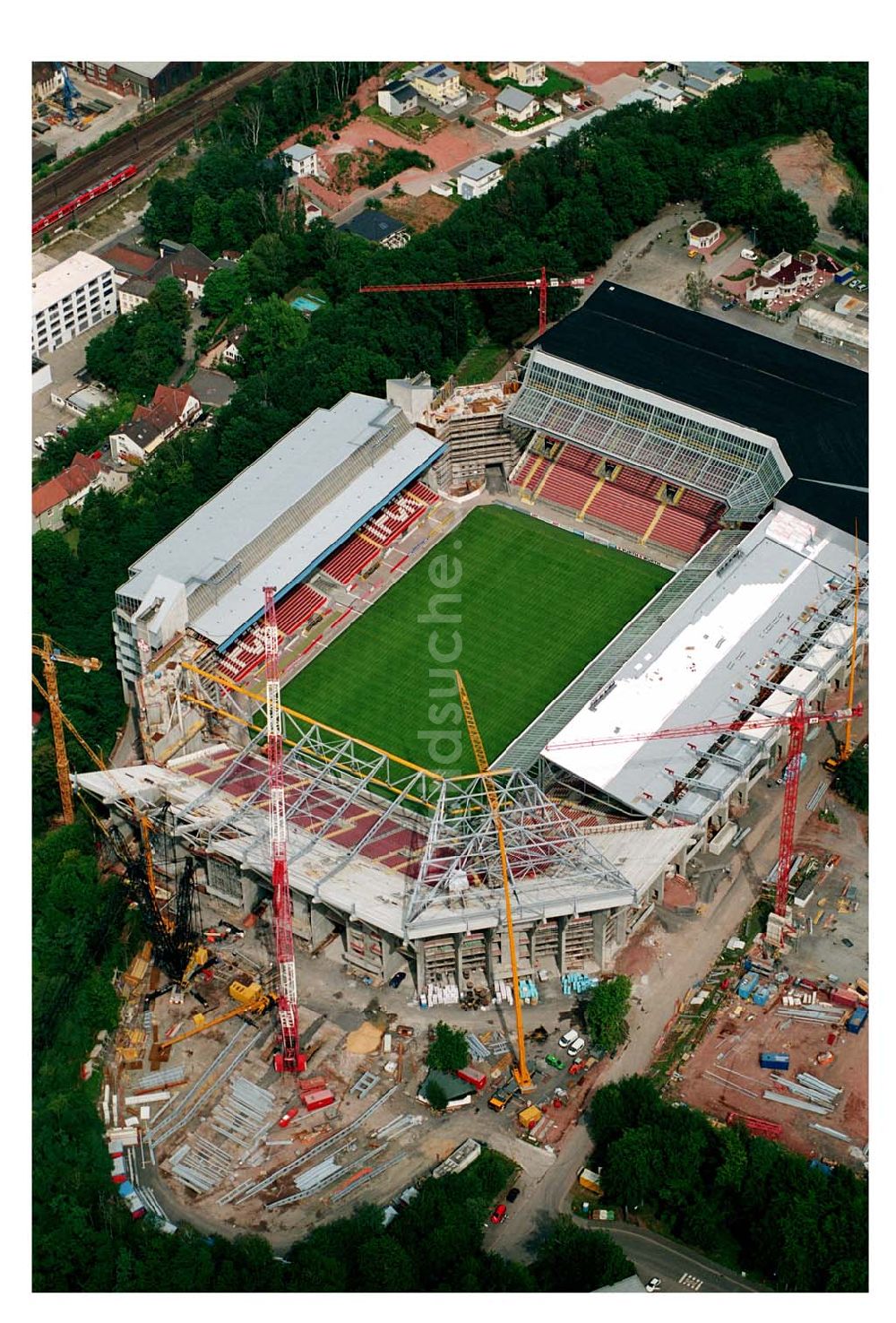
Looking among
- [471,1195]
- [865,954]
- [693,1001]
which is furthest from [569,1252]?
[865,954]

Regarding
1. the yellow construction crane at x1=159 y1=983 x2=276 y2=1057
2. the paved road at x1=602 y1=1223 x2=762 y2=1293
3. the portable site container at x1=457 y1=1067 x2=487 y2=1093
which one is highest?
the yellow construction crane at x1=159 y1=983 x2=276 y2=1057

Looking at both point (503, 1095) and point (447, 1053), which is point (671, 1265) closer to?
point (503, 1095)

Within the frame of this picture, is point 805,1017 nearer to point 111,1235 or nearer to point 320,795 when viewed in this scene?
point 320,795

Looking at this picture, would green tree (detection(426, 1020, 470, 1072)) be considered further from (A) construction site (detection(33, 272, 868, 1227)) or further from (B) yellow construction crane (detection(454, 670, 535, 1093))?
(B) yellow construction crane (detection(454, 670, 535, 1093))

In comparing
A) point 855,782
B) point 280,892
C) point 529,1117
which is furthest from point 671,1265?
point 855,782

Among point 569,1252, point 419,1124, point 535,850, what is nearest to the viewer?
point 569,1252

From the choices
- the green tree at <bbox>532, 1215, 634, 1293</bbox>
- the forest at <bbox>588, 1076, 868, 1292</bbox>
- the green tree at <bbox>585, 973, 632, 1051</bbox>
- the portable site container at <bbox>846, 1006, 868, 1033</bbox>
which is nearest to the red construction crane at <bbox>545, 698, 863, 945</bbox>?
the portable site container at <bbox>846, 1006, 868, 1033</bbox>

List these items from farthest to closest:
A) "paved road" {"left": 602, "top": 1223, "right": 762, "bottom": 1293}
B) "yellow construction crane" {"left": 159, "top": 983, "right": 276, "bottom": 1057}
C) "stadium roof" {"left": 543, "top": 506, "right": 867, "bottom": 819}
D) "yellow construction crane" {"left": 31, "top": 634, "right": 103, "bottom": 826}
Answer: "stadium roof" {"left": 543, "top": 506, "right": 867, "bottom": 819} → "yellow construction crane" {"left": 31, "top": 634, "right": 103, "bottom": 826} → "yellow construction crane" {"left": 159, "top": 983, "right": 276, "bottom": 1057} → "paved road" {"left": 602, "top": 1223, "right": 762, "bottom": 1293}
